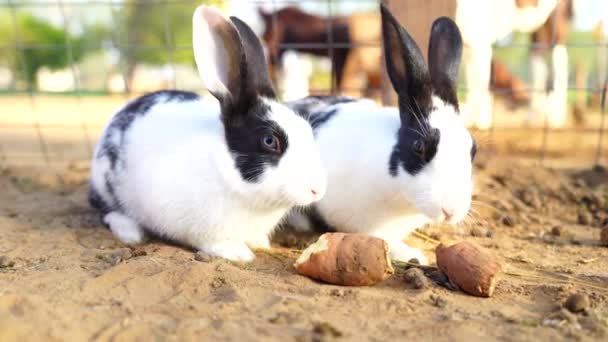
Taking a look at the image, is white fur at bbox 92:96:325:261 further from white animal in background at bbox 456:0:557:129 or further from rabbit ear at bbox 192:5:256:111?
white animal in background at bbox 456:0:557:129

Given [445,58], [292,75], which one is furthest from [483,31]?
[445,58]

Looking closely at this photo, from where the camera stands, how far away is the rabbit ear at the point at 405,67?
2.98 metres

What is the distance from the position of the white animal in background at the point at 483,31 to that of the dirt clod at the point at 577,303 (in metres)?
3.65

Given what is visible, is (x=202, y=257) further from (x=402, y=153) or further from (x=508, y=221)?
(x=508, y=221)

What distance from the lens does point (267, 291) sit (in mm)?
2398

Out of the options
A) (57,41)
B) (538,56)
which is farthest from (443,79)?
(57,41)

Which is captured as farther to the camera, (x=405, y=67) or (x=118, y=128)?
(x=118, y=128)

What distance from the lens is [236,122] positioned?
9.46 ft

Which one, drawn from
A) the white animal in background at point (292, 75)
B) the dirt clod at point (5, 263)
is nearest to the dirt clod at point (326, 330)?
the dirt clod at point (5, 263)

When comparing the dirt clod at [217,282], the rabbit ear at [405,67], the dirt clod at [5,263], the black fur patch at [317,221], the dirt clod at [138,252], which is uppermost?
the rabbit ear at [405,67]

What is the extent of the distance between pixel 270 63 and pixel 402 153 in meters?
5.80

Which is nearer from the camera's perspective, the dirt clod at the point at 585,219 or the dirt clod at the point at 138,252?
the dirt clod at the point at 138,252

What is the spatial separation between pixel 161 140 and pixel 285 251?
77cm

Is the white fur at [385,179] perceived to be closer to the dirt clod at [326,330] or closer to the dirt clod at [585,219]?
the dirt clod at [326,330]
